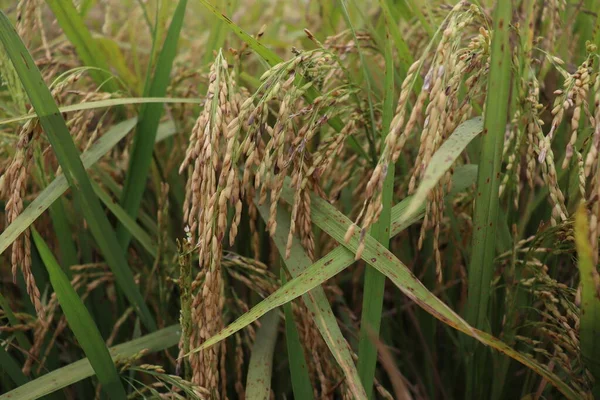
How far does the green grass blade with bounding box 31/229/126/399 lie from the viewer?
3.22 feet

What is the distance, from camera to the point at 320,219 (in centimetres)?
105

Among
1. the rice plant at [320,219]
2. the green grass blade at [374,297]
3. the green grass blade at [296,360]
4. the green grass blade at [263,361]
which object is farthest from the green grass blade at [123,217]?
the green grass blade at [374,297]

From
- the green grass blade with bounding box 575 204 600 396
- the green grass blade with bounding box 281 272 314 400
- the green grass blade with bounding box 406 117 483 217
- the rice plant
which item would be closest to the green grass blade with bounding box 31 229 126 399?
the rice plant

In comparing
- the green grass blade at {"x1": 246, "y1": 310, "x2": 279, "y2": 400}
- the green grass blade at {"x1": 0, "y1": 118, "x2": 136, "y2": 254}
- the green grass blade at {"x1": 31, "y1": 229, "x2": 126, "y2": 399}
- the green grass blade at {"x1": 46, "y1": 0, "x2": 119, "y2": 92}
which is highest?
the green grass blade at {"x1": 46, "y1": 0, "x2": 119, "y2": 92}

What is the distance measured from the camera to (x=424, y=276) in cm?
140

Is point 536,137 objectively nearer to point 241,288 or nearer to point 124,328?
point 241,288

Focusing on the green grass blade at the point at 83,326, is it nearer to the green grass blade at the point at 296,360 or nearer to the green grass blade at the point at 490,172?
the green grass blade at the point at 296,360

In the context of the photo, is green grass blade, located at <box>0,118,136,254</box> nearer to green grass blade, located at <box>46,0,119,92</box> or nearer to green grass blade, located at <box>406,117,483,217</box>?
green grass blade, located at <box>46,0,119,92</box>

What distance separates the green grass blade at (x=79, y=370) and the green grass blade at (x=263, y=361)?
0.16m

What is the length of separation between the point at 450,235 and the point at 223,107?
635mm

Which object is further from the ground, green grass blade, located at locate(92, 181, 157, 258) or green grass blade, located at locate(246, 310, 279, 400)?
green grass blade, located at locate(92, 181, 157, 258)

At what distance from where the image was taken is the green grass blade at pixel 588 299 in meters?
0.78

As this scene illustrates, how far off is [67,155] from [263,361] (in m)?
0.50

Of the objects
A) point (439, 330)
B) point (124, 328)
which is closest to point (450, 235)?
point (439, 330)
